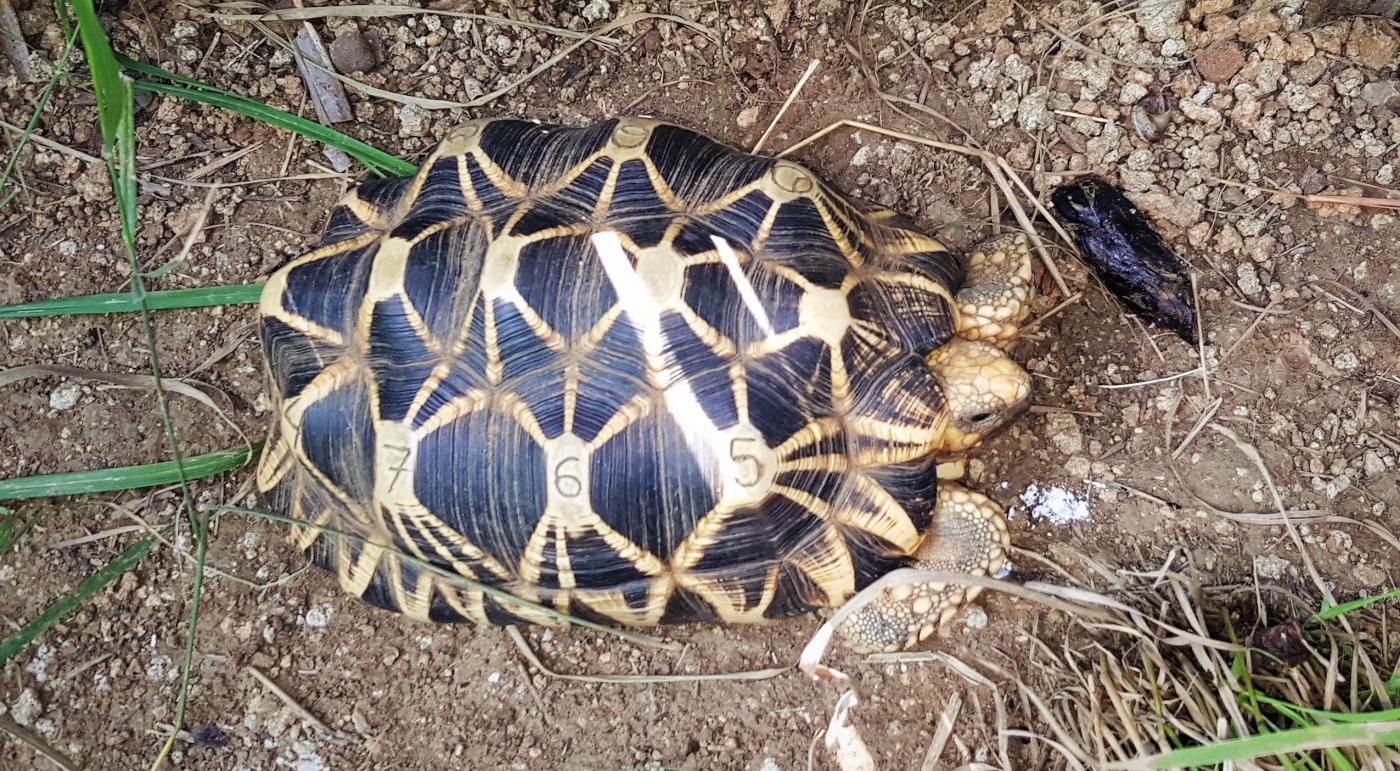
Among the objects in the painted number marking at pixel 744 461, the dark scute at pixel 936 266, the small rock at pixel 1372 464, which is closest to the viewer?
the painted number marking at pixel 744 461

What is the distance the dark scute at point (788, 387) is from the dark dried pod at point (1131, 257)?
3.08 ft

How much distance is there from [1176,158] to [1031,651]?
1.32 meters

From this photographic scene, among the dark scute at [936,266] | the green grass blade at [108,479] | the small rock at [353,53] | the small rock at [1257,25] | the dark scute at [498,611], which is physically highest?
the small rock at [1257,25]

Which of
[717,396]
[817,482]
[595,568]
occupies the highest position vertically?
[717,396]

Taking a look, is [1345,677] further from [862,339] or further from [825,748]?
[862,339]

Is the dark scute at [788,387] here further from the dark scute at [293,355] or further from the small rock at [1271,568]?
the small rock at [1271,568]

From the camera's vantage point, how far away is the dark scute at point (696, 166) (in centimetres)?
199

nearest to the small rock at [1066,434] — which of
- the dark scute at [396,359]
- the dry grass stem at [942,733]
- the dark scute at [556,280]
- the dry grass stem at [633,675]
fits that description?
the dry grass stem at [942,733]

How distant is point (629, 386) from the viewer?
1.81 meters

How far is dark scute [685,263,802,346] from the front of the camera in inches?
72.1

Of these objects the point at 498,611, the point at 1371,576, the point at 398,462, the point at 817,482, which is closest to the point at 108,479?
the point at 398,462

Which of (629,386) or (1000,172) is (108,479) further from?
(1000,172)

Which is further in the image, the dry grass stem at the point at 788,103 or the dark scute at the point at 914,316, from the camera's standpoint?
the dry grass stem at the point at 788,103

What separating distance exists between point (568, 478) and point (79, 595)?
1270 millimetres
